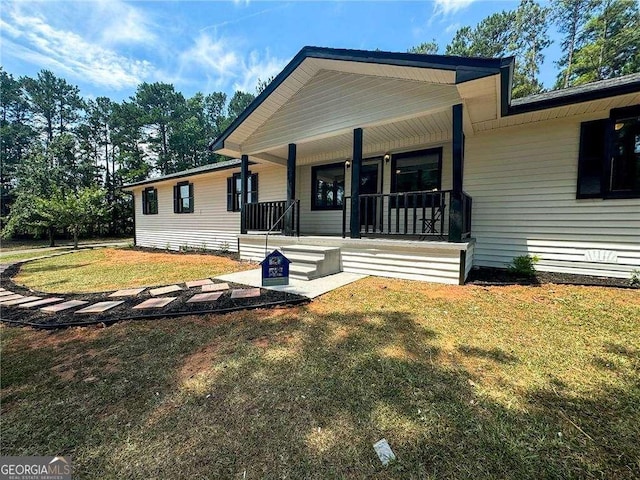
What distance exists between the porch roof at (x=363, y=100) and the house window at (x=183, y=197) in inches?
204

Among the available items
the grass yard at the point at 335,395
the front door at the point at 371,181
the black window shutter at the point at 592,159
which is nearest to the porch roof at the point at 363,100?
the front door at the point at 371,181

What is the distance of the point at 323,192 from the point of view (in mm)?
9266

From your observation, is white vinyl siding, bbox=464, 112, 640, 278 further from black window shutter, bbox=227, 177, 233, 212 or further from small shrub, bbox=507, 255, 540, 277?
black window shutter, bbox=227, 177, 233, 212

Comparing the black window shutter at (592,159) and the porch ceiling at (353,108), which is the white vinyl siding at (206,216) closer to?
the porch ceiling at (353,108)

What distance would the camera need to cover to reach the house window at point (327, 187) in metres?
8.87

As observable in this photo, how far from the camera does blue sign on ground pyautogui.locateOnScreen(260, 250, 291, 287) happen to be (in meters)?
4.61

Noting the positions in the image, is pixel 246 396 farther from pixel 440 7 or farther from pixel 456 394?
pixel 440 7

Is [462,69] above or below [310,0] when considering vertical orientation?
below

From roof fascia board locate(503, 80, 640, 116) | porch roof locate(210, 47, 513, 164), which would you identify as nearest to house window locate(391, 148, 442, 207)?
porch roof locate(210, 47, 513, 164)

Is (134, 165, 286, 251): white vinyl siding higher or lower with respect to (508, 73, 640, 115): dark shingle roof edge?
lower

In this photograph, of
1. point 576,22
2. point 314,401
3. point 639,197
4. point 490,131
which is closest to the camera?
point 314,401

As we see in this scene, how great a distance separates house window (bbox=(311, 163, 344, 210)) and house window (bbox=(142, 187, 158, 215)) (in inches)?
395

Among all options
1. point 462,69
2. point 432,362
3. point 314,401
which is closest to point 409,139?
point 462,69

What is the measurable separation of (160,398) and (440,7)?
13.8m
